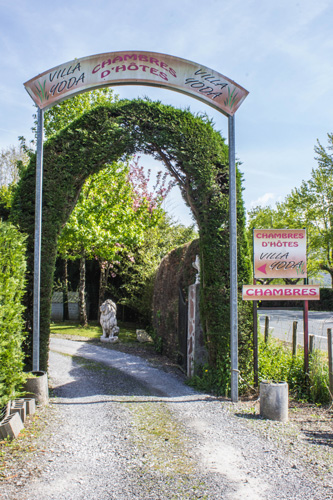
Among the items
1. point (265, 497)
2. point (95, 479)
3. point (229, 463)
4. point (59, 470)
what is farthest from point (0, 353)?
point (265, 497)

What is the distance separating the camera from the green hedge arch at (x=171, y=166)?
6.52 meters

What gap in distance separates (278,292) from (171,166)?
279 centimetres

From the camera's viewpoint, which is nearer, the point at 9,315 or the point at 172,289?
the point at 9,315

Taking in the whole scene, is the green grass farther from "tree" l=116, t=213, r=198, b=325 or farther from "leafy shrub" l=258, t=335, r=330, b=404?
"leafy shrub" l=258, t=335, r=330, b=404

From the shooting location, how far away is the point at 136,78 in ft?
20.8

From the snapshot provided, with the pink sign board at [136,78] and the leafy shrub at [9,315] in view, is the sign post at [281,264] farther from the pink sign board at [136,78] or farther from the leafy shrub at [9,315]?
the leafy shrub at [9,315]

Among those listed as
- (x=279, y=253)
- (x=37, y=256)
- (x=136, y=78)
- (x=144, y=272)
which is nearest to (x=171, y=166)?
(x=136, y=78)

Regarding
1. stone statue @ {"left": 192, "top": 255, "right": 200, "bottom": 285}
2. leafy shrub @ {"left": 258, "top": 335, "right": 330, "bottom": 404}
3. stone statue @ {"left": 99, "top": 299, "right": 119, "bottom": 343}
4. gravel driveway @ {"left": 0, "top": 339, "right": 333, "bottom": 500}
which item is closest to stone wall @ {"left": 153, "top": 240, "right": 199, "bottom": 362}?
stone statue @ {"left": 192, "top": 255, "right": 200, "bottom": 285}

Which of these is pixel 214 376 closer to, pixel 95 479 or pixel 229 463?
pixel 229 463

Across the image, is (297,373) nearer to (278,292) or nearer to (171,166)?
(278,292)

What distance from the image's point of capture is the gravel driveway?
3480mm

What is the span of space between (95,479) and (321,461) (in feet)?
7.58

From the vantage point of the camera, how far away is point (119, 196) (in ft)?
48.9

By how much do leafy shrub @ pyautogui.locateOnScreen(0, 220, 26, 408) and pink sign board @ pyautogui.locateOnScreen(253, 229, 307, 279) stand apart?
371 cm
